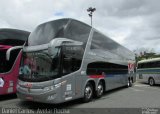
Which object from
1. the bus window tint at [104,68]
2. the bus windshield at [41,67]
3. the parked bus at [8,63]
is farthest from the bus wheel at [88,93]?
the parked bus at [8,63]

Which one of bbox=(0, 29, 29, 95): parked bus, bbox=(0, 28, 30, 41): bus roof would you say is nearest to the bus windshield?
bbox=(0, 29, 29, 95): parked bus

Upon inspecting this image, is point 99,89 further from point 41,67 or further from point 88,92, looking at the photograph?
point 41,67

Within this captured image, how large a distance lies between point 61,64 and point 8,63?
3.89 m

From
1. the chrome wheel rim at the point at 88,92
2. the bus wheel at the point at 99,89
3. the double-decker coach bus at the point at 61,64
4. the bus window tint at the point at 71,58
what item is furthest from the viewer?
the bus wheel at the point at 99,89

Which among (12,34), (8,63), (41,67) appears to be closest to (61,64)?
(41,67)

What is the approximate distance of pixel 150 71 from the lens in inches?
910

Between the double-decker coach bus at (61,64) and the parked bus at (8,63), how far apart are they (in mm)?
1701

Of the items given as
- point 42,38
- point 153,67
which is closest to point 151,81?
point 153,67

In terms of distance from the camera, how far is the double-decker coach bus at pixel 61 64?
9359 millimetres

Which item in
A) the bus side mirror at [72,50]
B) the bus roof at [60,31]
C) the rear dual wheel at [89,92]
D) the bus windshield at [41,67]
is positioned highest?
the bus roof at [60,31]

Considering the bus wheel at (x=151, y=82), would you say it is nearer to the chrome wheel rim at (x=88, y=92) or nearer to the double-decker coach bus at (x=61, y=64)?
the double-decker coach bus at (x=61, y=64)

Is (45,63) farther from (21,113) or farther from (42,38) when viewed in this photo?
(21,113)

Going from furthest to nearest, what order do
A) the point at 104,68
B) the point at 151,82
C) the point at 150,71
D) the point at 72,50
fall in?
the point at 150,71 < the point at 151,82 < the point at 104,68 < the point at 72,50

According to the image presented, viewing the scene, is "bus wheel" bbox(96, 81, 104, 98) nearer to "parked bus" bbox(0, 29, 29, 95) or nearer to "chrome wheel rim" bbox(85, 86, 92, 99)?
"chrome wheel rim" bbox(85, 86, 92, 99)
